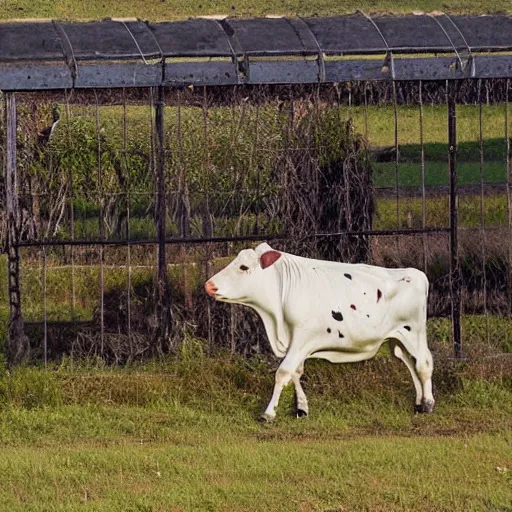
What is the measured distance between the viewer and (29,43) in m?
11.4

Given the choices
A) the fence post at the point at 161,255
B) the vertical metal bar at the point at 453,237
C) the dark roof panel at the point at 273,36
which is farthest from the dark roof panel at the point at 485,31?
the fence post at the point at 161,255

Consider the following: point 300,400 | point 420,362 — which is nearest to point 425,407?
point 420,362

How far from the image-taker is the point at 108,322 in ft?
41.3

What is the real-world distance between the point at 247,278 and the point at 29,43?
8.61 feet

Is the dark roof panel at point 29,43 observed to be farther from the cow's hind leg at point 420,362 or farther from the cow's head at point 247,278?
the cow's hind leg at point 420,362

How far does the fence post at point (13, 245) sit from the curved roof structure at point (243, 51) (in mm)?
428

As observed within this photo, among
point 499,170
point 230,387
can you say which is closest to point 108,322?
point 230,387

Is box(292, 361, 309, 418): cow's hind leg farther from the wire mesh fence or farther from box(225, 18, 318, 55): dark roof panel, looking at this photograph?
box(225, 18, 318, 55): dark roof panel

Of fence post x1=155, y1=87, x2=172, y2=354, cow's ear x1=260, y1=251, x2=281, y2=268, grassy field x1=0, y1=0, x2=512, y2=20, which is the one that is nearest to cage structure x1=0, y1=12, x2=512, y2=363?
fence post x1=155, y1=87, x2=172, y2=354

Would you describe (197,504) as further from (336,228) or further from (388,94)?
(388,94)

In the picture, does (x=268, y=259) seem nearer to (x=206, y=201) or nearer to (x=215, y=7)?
(x=206, y=201)

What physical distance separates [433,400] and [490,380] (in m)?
0.63

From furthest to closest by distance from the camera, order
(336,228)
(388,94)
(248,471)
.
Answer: (388,94)
(336,228)
(248,471)

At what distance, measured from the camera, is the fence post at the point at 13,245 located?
11.3m
